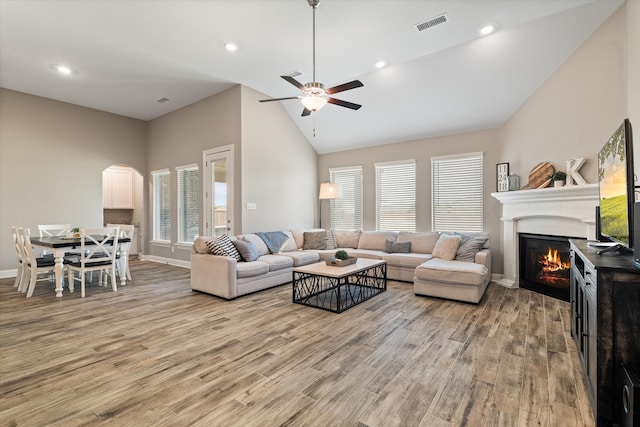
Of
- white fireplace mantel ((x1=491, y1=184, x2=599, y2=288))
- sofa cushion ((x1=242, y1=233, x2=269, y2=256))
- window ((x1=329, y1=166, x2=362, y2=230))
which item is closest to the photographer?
white fireplace mantel ((x1=491, y1=184, x2=599, y2=288))

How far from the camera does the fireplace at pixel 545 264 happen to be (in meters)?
4.20

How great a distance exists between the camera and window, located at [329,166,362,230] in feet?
23.7

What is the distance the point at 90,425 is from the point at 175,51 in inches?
181

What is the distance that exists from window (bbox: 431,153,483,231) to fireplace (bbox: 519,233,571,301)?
103cm

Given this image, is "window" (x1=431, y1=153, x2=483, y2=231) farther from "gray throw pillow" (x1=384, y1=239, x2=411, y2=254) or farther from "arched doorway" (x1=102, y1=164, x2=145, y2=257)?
"arched doorway" (x1=102, y1=164, x2=145, y2=257)

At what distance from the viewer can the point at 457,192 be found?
5.95m

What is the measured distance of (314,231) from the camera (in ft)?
21.3

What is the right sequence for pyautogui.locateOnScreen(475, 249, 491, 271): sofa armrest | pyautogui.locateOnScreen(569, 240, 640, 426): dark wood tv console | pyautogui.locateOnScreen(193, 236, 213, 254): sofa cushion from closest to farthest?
pyautogui.locateOnScreen(569, 240, 640, 426): dark wood tv console, pyautogui.locateOnScreen(475, 249, 491, 271): sofa armrest, pyautogui.locateOnScreen(193, 236, 213, 254): sofa cushion

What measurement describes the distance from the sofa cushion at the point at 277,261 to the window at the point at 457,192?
309 cm

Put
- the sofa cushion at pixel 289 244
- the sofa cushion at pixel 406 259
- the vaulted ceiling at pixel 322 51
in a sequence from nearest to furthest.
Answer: the vaulted ceiling at pixel 322 51 → the sofa cushion at pixel 406 259 → the sofa cushion at pixel 289 244

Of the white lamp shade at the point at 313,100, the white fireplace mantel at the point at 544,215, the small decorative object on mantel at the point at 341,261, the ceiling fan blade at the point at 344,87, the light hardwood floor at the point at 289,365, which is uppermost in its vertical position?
the ceiling fan blade at the point at 344,87

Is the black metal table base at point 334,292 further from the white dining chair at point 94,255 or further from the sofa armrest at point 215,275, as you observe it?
the white dining chair at point 94,255

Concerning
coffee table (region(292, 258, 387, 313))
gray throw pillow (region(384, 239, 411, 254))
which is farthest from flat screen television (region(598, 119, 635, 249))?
gray throw pillow (region(384, 239, 411, 254))

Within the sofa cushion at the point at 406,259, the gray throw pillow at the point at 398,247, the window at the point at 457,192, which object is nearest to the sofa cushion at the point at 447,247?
the sofa cushion at the point at 406,259
